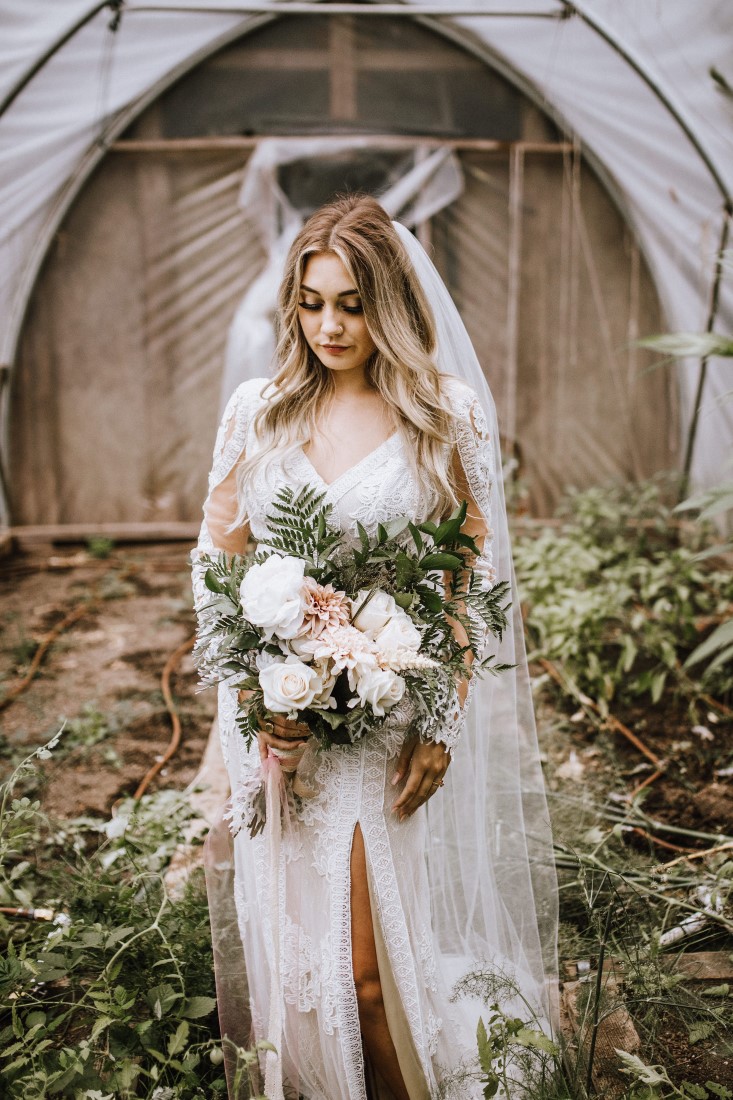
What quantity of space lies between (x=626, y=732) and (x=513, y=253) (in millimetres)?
4329

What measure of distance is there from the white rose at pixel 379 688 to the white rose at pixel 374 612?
111 mm

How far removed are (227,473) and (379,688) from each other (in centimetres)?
78

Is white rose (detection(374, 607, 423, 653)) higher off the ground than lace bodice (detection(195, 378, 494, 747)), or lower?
lower

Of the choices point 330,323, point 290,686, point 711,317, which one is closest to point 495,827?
point 290,686

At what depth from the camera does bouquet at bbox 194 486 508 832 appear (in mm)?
1789

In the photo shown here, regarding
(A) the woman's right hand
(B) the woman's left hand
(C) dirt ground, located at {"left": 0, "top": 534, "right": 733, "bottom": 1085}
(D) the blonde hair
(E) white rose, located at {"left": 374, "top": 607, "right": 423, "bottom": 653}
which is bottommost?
(C) dirt ground, located at {"left": 0, "top": 534, "right": 733, "bottom": 1085}

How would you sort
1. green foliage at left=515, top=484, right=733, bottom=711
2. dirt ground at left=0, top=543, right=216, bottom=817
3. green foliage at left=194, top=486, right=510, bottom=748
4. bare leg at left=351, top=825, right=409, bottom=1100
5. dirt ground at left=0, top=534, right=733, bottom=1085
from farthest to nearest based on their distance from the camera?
green foliage at left=515, top=484, right=733, bottom=711, dirt ground at left=0, top=543, right=216, bottom=817, dirt ground at left=0, top=534, right=733, bottom=1085, bare leg at left=351, top=825, right=409, bottom=1100, green foliage at left=194, top=486, right=510, bottom=748

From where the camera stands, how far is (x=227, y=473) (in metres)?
2.30

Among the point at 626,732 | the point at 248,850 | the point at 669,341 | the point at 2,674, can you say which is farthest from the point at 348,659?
the point at 2,674

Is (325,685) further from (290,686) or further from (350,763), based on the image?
→ (350,763)

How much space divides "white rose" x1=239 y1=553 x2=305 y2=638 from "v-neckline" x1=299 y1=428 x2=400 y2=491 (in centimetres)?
37

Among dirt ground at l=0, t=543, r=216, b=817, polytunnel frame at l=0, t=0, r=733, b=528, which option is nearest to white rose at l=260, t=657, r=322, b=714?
dirt ground at l=0, t=543, r=216, b=817

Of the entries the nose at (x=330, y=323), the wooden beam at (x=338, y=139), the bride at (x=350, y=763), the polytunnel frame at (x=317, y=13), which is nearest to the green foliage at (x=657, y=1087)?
the bride at (x=350, y=763)

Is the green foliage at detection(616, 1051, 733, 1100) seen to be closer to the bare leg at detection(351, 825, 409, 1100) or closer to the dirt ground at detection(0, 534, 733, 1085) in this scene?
the dirt ground at detection(0, 534, 733, 1085)
